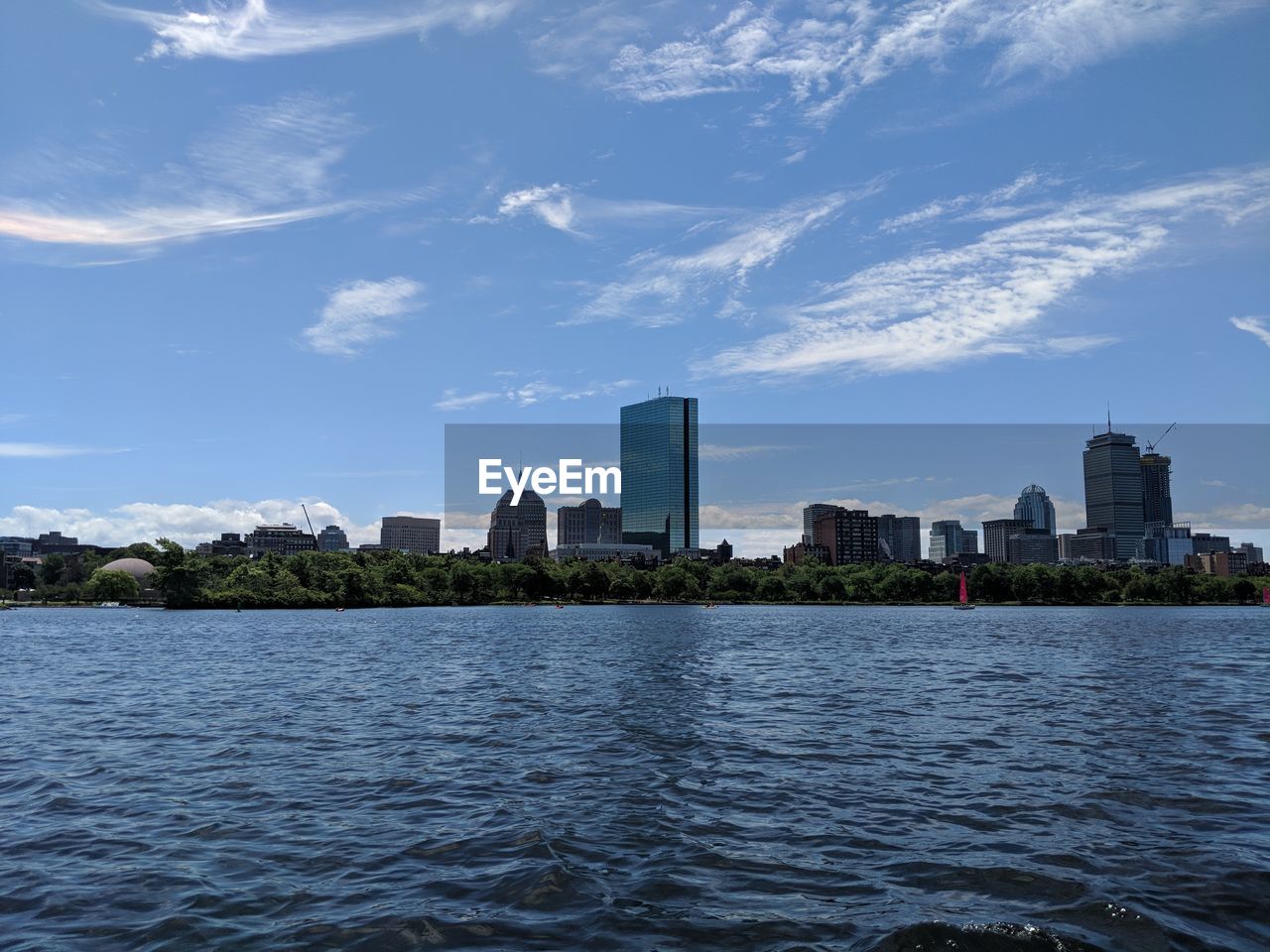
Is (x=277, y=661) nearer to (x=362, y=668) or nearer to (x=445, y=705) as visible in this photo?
(x=362, y=668)

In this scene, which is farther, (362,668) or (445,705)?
(362,668)

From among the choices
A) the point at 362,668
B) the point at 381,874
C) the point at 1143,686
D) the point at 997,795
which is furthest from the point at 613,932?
the point at 362,668

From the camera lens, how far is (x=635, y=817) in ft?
62.1

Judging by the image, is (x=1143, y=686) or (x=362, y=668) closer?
(x=1143, y=686)

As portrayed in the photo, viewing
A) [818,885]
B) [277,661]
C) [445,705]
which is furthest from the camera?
[277,661]

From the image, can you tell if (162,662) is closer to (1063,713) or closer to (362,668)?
(362,668)

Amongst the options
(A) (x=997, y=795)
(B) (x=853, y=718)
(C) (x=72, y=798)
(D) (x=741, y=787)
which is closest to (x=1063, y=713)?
(B) (x=853, y=718)

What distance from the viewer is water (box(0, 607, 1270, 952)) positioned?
12.9m

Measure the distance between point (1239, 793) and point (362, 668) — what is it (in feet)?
152

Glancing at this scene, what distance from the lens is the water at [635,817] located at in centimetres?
1286

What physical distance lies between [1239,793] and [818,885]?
43.0ft

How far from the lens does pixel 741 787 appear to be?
848 inches

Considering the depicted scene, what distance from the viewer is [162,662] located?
2411 inches

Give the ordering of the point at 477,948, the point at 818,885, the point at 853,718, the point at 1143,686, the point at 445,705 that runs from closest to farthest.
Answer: the point at 477,948
the point at 818,885
the point at 853,718
the point at 445,705
the point at 1143,686
